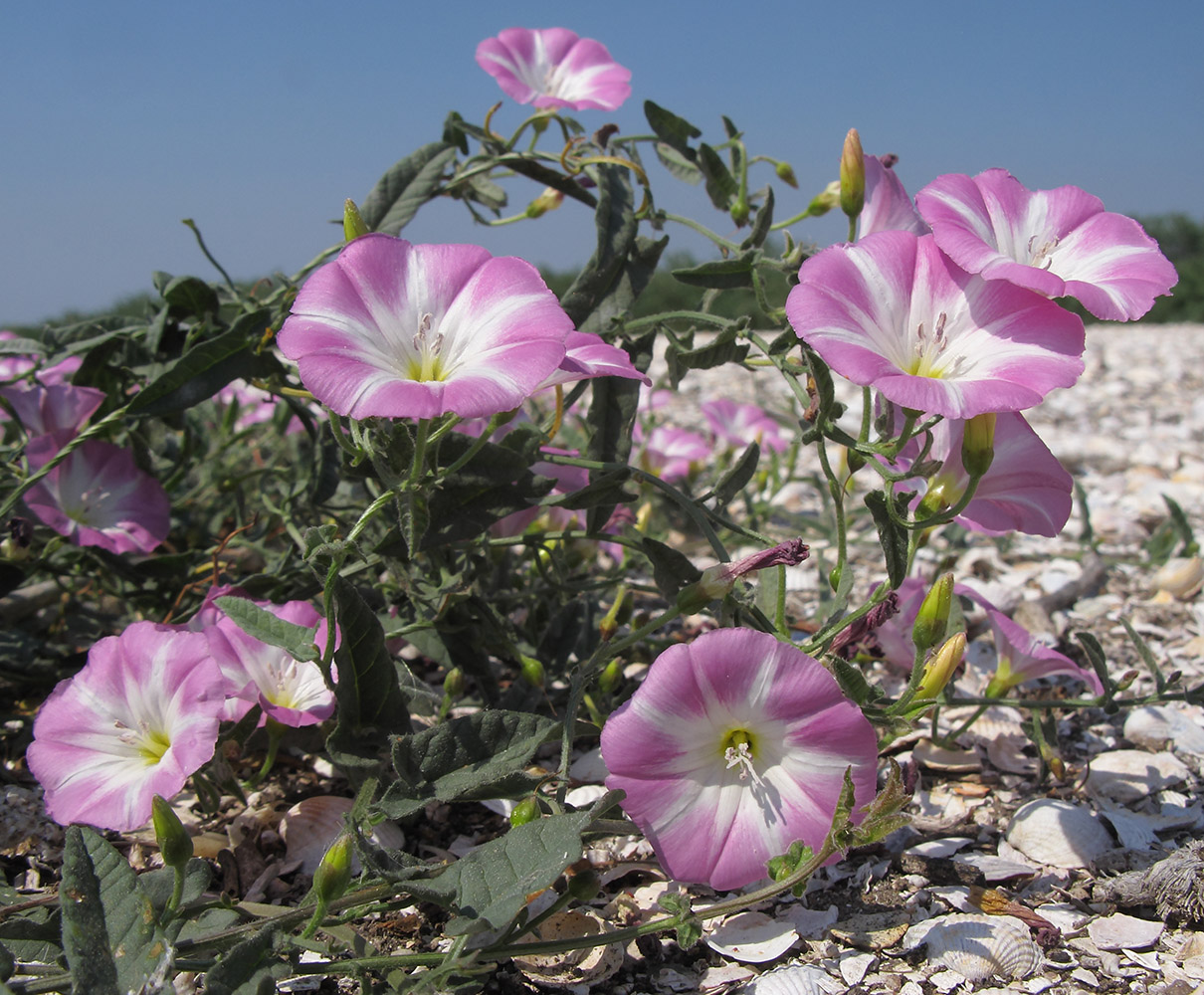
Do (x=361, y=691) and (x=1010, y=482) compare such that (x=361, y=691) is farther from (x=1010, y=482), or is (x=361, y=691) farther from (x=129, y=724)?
(x=1010, y=482)

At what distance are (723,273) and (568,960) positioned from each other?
1.00m

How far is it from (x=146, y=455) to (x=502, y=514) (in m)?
0.86

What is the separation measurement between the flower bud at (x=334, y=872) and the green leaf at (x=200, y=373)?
0.85 metres

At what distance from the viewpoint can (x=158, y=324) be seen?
179cm

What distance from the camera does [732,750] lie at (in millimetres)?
1149

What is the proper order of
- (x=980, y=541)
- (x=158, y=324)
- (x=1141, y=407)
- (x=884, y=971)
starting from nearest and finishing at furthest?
(x=884, y=971), (x=158, y=324), (x=980, y=541), (x=1141, y=407)

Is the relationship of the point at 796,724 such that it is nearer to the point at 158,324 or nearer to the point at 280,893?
the point at 280,893

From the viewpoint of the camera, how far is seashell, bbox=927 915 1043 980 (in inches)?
47.9

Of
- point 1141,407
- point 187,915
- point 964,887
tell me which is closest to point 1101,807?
point 964,887

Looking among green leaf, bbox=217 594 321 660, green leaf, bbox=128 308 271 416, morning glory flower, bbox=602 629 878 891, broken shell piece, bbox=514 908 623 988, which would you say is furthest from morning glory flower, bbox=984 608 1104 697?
green leaf, bbox=128 308 271 416

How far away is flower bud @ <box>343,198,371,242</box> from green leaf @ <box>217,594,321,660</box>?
0.48 metres

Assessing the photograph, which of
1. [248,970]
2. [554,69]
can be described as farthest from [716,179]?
[248,970]

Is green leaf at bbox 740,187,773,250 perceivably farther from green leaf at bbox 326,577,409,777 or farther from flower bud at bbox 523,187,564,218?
green leaf at bbox 326,577,409,777

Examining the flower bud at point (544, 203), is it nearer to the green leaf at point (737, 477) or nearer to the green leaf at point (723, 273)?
the green leaf at point (723, 273)
